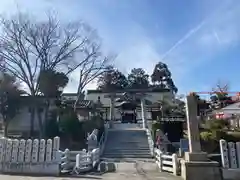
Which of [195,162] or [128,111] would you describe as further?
[128,111]

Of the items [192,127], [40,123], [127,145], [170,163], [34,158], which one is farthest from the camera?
[40,123]

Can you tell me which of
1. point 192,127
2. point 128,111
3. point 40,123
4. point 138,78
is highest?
point 138,78

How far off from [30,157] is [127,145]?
1198 cm

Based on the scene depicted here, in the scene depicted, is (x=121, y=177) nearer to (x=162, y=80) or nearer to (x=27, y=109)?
(x=27, y=109)

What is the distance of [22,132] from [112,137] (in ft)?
38.3

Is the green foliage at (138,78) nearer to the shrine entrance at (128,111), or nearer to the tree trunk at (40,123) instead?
the shrine entrance at (128,111)

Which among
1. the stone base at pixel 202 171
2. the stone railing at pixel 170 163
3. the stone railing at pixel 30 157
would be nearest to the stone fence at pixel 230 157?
the stone base at pixel 202 171

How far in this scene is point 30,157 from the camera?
1112cm

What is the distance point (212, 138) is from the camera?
18781mm

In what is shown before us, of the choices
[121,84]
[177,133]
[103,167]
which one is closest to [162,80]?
[121,84]

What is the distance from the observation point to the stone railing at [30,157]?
10828 mm

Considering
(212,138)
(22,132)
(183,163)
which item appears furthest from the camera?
(22,132)

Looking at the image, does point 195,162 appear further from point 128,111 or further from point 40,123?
point 128,111

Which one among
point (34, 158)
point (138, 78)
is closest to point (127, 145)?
point (34, 158)
